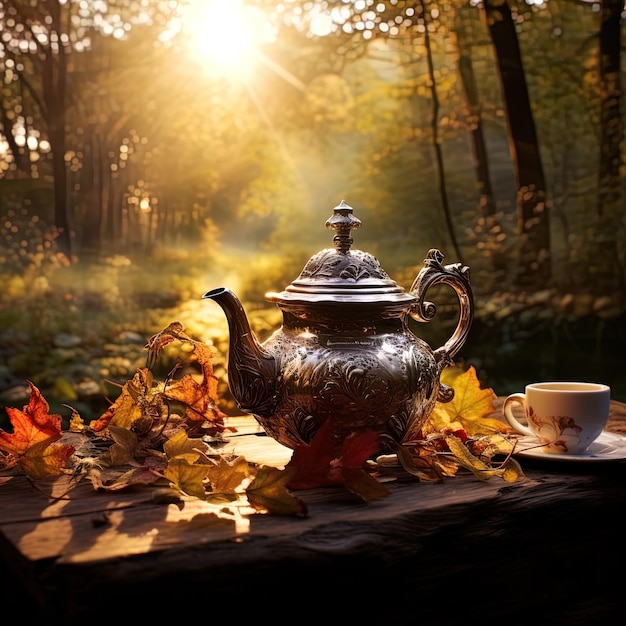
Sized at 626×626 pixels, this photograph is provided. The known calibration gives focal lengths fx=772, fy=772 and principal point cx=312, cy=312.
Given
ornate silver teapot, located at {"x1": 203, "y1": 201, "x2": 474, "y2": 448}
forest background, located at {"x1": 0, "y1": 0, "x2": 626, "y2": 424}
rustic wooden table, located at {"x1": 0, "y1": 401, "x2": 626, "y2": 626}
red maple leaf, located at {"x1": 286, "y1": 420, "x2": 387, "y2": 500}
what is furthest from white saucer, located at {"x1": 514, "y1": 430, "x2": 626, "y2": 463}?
forest background, located at {"x1": 0, "y1": 0, "x2": 626, "y2": 424}

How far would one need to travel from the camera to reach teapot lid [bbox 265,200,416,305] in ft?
3.48

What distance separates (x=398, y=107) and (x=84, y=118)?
0.96 m

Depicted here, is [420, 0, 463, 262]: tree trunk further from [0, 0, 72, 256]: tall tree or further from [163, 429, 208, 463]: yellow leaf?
[163, 429, 208, 463]: yellow leaf

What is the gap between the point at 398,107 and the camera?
2.45 meters

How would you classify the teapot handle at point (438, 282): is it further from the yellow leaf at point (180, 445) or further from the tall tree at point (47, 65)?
the tall tree at point (47, 65)

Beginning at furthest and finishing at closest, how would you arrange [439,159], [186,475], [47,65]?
[439,159]
[47,65]
[186,475]

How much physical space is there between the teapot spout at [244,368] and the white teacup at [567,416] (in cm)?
37

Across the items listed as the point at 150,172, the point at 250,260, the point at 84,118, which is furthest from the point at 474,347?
the point at 84,118

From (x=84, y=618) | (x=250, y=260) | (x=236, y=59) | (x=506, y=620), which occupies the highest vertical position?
(x=236, y=59)

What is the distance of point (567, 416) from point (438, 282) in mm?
266

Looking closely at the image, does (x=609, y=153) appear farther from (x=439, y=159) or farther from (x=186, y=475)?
(x=186, y=475)

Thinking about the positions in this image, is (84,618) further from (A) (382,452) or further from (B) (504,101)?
(B) (504,101)

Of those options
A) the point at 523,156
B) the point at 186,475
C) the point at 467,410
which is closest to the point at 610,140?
the point at 523,156

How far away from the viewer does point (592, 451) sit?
1.13 m
